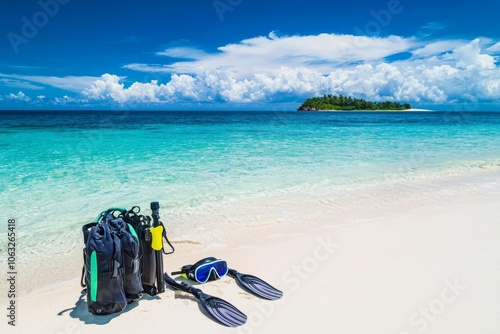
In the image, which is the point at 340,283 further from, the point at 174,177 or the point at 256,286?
the point at 174,177

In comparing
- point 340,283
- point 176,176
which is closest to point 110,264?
point 340,283

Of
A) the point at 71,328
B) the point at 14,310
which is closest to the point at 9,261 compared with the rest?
the point at 14,310

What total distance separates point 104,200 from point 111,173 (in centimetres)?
323

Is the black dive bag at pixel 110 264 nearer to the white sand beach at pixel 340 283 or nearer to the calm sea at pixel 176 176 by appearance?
the white sand beach at pixel 340 283

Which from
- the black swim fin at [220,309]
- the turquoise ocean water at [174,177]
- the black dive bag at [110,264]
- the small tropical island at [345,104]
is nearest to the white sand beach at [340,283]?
the black swim fin at [220,309]

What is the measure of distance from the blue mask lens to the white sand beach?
0.28ft

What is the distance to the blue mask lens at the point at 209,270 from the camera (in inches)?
152

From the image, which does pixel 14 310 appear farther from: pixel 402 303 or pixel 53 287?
pixel 402 303

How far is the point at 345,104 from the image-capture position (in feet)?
456

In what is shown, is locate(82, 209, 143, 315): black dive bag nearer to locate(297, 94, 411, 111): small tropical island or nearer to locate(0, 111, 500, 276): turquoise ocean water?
locate(0, 111, 500, 276): turquoise ocean water

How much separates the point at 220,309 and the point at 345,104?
14334 cm

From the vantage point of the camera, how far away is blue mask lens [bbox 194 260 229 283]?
387 centimetres

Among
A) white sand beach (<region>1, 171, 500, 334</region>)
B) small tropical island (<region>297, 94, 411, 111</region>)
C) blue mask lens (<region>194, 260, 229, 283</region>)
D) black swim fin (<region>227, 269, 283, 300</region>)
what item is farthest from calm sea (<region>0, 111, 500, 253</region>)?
small tropical island (<region>297, 94, 411, 111</region>)

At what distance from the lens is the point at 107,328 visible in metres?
3.10
